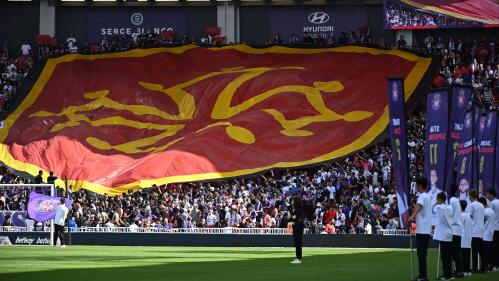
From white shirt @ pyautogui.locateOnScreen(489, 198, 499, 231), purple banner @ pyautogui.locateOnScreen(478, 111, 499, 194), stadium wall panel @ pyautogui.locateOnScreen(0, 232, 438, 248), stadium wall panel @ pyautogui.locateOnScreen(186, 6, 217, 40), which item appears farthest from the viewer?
stadium wall panel @ pyautogui.locateOnScreen(186, 6, 217, 40)

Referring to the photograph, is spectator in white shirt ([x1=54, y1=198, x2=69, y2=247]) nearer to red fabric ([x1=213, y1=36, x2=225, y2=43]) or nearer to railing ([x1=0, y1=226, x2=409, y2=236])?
railing ([x1=0, y1=226, x2=409, y2=236])

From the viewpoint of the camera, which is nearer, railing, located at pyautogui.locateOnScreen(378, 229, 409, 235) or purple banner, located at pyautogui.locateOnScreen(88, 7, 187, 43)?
railing, located at pyautogui.locateOnScreen(378, 229, 409, 235)

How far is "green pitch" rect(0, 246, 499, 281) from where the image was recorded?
24.3 m

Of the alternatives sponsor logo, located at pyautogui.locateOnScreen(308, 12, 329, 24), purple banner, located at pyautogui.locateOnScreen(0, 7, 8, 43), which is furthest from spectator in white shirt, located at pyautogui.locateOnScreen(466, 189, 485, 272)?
purple banner, located at pyautogui.locateOnScreen(0, 7, 8, 43)

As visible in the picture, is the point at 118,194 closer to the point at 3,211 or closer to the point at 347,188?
the point at 3,211

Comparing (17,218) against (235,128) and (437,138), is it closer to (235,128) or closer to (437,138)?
(235,128)

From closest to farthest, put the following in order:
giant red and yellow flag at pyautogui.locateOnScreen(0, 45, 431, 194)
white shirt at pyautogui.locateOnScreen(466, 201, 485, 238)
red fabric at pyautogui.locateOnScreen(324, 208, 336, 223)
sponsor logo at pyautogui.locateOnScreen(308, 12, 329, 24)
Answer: white shirt at pyautogui.locateOnScreen(466, 201, 485, 238), red fabric at pyautogui.locateOnScreen(324, 208, 336, 223), giant red and yellow flag at pyautogui.locateOnScreen(0, 45, 431, 194), sponsor logo at pyautogui.locateOnScreen(308, 12, 329, 24)

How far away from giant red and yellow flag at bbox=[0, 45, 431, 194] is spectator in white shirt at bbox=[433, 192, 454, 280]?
27.3m

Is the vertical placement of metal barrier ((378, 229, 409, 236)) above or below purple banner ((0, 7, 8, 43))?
below

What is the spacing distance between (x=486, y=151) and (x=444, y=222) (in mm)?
8992

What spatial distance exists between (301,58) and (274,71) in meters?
1.81

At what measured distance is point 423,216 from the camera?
23.0 metres

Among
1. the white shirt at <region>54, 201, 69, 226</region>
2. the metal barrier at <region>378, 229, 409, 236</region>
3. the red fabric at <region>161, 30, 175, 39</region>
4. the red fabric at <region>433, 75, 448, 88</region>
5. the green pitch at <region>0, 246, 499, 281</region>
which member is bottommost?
the green pitch at <region>0, 246, 499, 281</region>

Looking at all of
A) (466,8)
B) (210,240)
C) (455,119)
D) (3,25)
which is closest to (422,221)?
(455,119)
